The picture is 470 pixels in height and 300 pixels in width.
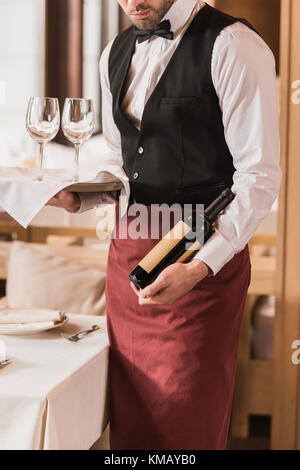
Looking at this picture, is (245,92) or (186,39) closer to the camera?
(245,92)

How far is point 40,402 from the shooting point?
1.28 metres

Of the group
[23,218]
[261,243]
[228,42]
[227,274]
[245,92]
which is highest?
[228,42]

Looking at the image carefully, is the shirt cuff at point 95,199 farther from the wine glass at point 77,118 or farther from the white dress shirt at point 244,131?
the white dress shirt at point 244,131

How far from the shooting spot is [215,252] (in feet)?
4.63

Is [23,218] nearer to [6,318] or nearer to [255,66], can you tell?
[6,318]

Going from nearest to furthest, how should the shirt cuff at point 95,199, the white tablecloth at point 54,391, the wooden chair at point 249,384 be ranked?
the white tablecloth at point 54,391
the shirt cuff at point 95,199
the wooden chair at point 249,384

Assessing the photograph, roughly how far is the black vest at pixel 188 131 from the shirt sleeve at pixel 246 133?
0.15 ft

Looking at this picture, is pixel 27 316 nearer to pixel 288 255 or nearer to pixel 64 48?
pixel 288 255

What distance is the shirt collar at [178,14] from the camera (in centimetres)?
157

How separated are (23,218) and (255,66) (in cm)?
57

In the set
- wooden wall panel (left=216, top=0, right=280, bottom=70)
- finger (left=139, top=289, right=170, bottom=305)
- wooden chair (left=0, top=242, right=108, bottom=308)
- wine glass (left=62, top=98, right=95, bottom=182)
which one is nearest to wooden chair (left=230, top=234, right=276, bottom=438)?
wooden chair (left=0, top=242, right=108, bottom=308)

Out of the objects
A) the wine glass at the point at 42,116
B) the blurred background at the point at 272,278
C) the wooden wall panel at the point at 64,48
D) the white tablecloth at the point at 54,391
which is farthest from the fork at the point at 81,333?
the wooden wall panel at the point at 64,48

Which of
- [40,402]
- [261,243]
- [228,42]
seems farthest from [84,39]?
[40,402]

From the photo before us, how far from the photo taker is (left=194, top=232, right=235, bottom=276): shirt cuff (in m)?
1.41
